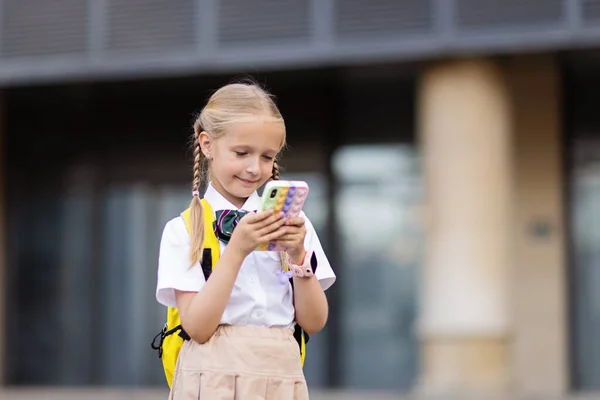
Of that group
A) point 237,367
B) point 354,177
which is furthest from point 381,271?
point 237,367

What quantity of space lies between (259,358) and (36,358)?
12316 mm

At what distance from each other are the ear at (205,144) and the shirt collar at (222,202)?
0.08m

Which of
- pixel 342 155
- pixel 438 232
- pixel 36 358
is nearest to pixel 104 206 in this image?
pixel 36 358

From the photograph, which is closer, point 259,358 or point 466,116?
point 259,358

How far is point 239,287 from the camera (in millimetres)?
2859

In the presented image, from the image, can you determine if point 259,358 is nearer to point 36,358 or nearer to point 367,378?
point 367,378

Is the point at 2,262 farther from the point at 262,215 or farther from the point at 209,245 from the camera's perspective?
the point at 262,215

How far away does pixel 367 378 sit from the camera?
13.5 m

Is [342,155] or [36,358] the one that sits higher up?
[342,155]

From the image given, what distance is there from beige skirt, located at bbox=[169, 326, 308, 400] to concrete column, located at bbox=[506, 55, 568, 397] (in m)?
10.1

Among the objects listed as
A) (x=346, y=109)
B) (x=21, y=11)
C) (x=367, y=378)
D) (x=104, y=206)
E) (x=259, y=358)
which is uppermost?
(x=21, y=11)

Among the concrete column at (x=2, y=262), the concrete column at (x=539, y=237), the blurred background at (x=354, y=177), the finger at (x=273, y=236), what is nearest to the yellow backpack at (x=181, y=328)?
the finger at (x=273, y=236)

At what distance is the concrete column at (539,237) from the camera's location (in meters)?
12.6

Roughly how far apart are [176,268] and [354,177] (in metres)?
10.8
